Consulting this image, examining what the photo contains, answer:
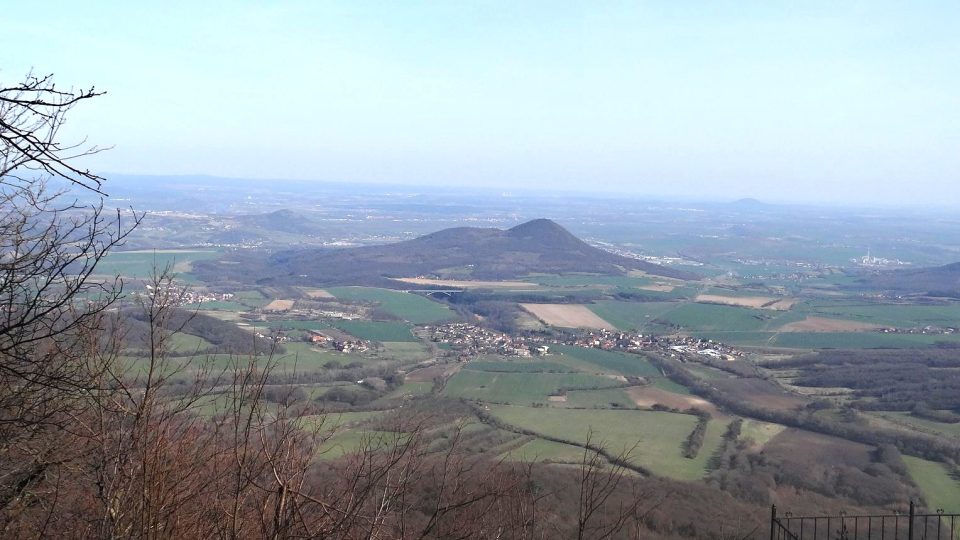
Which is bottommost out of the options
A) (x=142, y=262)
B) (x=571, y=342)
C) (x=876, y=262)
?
(x=571, y=342)

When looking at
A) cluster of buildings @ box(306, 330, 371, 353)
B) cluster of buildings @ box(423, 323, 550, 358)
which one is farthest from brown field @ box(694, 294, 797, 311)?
cluster of buildings @ box(306, 330, 371, 353)

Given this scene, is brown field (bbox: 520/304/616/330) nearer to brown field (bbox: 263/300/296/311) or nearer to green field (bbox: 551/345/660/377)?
green field (bbox: 551/345/660/377)

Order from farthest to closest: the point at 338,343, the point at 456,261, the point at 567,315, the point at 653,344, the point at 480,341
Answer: the point at 456,261 < the point at 567,315 < the point at 480,341 < the point at 653,344 < the point at 338,343

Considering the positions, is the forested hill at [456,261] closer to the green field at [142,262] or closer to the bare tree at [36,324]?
the green field at [142,262]

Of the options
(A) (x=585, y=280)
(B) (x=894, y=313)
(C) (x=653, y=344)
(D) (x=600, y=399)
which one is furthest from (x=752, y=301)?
(D) (x=600, y=399)

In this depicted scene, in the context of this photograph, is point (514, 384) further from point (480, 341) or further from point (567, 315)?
point (567, 315)

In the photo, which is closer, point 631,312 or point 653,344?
point 653,344

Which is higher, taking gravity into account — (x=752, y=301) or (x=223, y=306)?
(x=223, y=306)

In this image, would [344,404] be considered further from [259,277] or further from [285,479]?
[259,277]
